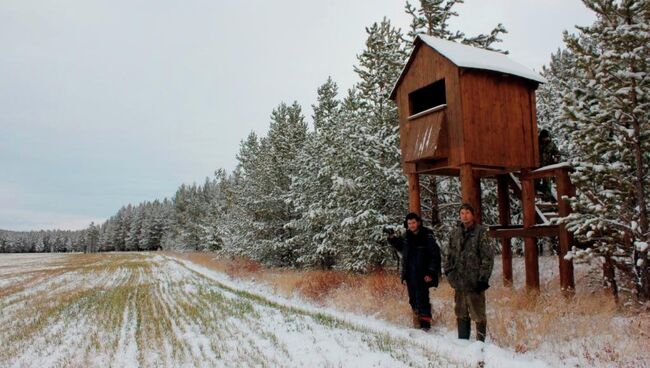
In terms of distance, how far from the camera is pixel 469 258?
6.73 m

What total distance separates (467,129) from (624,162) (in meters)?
2.92

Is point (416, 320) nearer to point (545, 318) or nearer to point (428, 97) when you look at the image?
point (545, 318)

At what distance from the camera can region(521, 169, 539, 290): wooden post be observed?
394 inches

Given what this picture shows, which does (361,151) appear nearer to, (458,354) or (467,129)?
(467,129)

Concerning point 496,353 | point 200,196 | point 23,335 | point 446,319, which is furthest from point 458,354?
point 200,196

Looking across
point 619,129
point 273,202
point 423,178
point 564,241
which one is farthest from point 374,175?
point 273,202

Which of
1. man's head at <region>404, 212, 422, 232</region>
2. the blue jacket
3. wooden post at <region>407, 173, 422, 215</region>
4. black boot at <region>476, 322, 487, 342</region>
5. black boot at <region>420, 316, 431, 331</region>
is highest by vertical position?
wooden post at <region>407, 173, 422, 215</region>

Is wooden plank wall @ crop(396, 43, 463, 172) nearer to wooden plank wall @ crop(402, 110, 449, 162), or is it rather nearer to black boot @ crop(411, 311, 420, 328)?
wooden plank wall @ crop(402, 110, 449, 162)

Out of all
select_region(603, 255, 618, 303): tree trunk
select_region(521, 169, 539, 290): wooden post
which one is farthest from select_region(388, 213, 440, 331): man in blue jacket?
select_region(603, 255, 618, 303): tree trunk

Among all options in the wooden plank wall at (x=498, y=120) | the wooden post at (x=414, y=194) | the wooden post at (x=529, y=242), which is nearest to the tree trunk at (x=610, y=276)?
the wooden post at (x=529, y=242)

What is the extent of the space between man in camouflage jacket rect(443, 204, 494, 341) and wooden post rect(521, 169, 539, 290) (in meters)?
3.55

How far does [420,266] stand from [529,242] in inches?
142

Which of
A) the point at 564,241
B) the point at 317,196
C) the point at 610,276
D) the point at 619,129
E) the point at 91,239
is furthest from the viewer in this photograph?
the point at 91,239

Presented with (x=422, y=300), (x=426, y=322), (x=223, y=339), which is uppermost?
(x=422, y=300)
